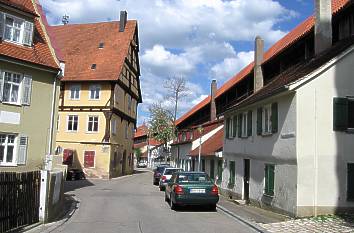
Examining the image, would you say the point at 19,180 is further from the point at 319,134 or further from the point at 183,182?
the point at 319,134

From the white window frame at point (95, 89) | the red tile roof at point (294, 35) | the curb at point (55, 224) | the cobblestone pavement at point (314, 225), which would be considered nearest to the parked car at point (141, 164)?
the white window frame at point (95, 89)

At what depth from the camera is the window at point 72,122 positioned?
159 ft

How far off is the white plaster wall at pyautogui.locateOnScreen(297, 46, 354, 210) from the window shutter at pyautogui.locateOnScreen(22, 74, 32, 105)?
586 inches

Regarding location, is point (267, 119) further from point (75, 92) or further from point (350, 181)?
point (75, 92)

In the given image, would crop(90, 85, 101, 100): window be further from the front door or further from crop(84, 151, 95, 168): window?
the front door

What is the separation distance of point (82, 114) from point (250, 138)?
95.8ft

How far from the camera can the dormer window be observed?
24.0 metres

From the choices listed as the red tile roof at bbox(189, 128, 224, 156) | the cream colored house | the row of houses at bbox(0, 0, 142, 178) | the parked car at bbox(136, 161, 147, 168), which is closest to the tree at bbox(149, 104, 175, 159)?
the row of houses at bbox(0, 0, 142, 178)

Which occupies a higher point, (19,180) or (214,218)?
(19,180)

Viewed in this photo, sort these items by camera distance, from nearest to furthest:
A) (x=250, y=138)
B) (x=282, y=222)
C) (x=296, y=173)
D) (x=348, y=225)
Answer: (x=348, y=225)
(x=282, y=222)
(x=296, y=173)
(x=250, y=138)

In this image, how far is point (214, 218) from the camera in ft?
53.9

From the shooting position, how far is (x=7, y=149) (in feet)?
79.2

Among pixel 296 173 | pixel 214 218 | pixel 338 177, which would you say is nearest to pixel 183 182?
pixel 214 218

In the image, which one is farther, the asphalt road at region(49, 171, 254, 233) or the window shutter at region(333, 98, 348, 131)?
the window shutter at region(333, 98, 348, 131)
